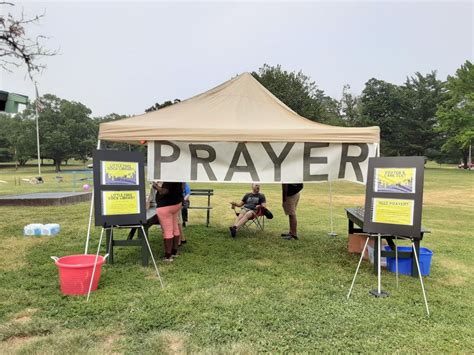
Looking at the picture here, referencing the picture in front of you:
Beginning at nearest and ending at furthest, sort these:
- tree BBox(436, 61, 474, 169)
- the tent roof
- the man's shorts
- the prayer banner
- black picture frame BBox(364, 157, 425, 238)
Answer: black picture frame BBox(364, 157, 425, 238) → the tent roof → the prayer banner → the man's shorts → tree BBox(436, 61, 474, 169)

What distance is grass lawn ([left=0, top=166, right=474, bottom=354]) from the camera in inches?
130

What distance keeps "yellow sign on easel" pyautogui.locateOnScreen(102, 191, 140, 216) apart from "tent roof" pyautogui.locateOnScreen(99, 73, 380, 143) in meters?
0.77

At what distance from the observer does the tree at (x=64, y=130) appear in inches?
2023

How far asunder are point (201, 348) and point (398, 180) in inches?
119

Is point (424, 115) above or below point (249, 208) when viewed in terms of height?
above

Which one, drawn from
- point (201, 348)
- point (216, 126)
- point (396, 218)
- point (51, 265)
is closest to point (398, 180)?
point (396, 218)

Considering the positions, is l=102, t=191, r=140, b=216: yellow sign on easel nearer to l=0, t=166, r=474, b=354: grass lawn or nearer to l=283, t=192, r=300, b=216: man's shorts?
l=0, t=166, r=474, b=354: grass lawn

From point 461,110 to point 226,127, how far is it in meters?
48.5

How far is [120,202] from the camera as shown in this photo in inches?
188

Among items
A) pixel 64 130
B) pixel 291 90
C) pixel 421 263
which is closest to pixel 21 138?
pixel 64 130

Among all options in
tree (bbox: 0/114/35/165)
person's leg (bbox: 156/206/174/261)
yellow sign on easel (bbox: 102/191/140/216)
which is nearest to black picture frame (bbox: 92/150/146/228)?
yellow sign on easel (bbox: 102/191/140/216)

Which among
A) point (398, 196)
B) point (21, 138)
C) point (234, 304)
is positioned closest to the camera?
point (234, 304)

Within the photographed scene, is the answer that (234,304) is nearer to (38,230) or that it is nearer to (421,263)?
(421,263)

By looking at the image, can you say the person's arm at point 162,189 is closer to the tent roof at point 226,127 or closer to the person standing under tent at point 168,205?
the person standing under tent at point 168,205
